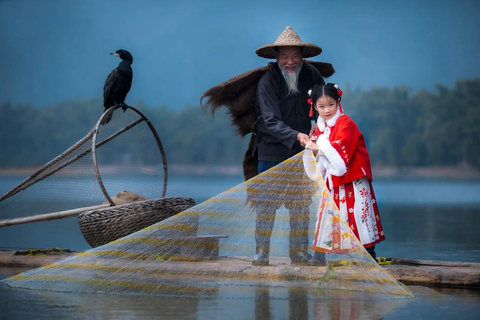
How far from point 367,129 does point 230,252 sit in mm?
34316

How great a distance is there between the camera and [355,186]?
370 cm

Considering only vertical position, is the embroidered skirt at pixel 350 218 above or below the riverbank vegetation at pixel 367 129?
below

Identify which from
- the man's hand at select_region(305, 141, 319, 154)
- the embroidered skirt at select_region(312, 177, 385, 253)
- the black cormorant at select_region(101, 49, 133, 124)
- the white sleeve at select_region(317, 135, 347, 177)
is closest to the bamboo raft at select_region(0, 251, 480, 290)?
the embroidered skirt at select_region(312, 177, 385, 253)

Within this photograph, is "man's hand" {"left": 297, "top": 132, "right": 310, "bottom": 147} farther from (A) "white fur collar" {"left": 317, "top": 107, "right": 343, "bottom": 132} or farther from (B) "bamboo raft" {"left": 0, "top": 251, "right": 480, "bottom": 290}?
(B) "bamboo raft" {"left": 0, "top": 251, "right": 480, "bottom": 290}

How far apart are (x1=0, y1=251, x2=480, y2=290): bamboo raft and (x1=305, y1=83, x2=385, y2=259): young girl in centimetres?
31

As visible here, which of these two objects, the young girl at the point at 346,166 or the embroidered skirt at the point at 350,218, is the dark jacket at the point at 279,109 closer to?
the young girl at the point at 346,166

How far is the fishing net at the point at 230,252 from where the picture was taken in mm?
3490

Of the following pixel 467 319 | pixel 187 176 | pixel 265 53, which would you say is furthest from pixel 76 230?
pixel 187 176

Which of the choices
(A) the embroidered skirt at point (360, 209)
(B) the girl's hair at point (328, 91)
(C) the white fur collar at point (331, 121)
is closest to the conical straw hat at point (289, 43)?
(B) the girl's hair at point (328, 91)

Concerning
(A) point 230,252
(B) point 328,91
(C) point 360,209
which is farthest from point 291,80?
(A) point 230,252

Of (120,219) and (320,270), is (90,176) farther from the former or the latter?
(320,270)

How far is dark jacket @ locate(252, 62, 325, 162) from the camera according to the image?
4.12 m

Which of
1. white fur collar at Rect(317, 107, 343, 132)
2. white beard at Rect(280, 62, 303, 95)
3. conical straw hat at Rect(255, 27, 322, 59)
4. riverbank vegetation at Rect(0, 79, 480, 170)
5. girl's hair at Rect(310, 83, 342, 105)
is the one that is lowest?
white fur collar at Rect(317, 107, 343, 132)

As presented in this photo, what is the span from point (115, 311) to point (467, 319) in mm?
1475
